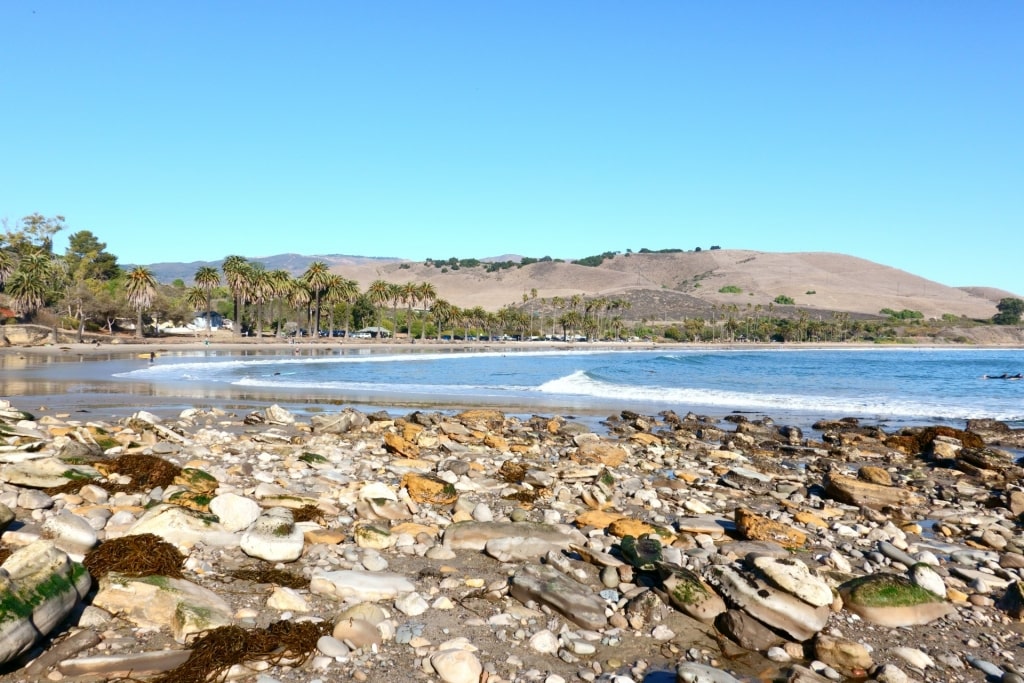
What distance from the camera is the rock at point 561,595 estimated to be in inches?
245

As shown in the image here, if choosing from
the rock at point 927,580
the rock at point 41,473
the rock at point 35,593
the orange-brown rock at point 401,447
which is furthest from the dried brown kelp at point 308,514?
the rock at point 927,580

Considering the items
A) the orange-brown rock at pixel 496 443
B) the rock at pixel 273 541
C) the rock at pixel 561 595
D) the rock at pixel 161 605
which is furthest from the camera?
the orange-brown rock at pixel 496 443

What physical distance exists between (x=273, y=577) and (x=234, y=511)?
1.41 metres

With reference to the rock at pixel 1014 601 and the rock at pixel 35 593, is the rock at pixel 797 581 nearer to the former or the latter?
the rock at pixel 1014 601

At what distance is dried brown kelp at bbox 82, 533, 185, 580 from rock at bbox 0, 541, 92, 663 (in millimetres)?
486

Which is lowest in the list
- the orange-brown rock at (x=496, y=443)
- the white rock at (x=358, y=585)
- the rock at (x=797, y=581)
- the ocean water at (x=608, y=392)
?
the ocean water at (x=608, y=392)

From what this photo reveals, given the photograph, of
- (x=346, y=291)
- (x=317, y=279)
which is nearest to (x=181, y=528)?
(x=317, y=279)

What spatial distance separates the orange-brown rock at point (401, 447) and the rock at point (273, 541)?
6.26m

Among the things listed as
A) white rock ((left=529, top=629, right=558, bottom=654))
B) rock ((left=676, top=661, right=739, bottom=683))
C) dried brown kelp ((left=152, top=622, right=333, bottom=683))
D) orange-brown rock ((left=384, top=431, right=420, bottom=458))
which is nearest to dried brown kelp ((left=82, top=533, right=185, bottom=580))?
dried brown kelp ((left=152, top=622, right=333, bottom=683))

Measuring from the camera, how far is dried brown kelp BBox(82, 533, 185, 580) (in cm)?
630

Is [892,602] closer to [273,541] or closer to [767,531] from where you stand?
[767,531]

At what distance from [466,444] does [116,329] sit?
108 meters

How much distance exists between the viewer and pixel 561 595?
6422 millimetres

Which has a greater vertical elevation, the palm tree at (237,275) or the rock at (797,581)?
the palm tree at (237,275)
